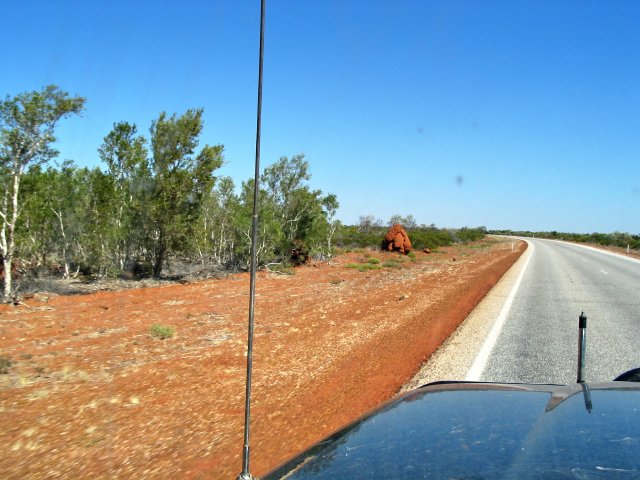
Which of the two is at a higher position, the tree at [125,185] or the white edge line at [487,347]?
the tree at [125,185]

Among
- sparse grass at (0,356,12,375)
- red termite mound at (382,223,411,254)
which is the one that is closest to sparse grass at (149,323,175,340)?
sparse grass at (0,356,12,375)

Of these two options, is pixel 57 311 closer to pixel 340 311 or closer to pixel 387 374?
pixel 340 311

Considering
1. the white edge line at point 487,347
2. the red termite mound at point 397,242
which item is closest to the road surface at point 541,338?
the white edge line at point 487,347

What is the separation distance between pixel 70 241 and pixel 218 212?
8620 millimetres

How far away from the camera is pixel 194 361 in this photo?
8.23 m

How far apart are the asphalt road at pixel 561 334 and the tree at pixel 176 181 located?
1224 centimetres

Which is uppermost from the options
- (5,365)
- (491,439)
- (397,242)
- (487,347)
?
(397,242)

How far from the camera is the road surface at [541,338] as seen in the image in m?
7.27

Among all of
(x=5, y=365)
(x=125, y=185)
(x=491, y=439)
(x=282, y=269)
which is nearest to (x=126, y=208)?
(x=125, y=185)

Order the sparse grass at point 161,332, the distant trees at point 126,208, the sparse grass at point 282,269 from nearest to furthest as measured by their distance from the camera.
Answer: the sparse grass at point 161,332, the distant trees at point 126,208, the sparse grass at point 282,269

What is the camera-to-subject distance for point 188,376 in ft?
24.1

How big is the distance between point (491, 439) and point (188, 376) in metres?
5.94

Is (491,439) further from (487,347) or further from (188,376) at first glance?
(487,347)

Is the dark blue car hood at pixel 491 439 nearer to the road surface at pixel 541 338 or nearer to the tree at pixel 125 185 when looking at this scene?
the road surface at pixel 541 338
